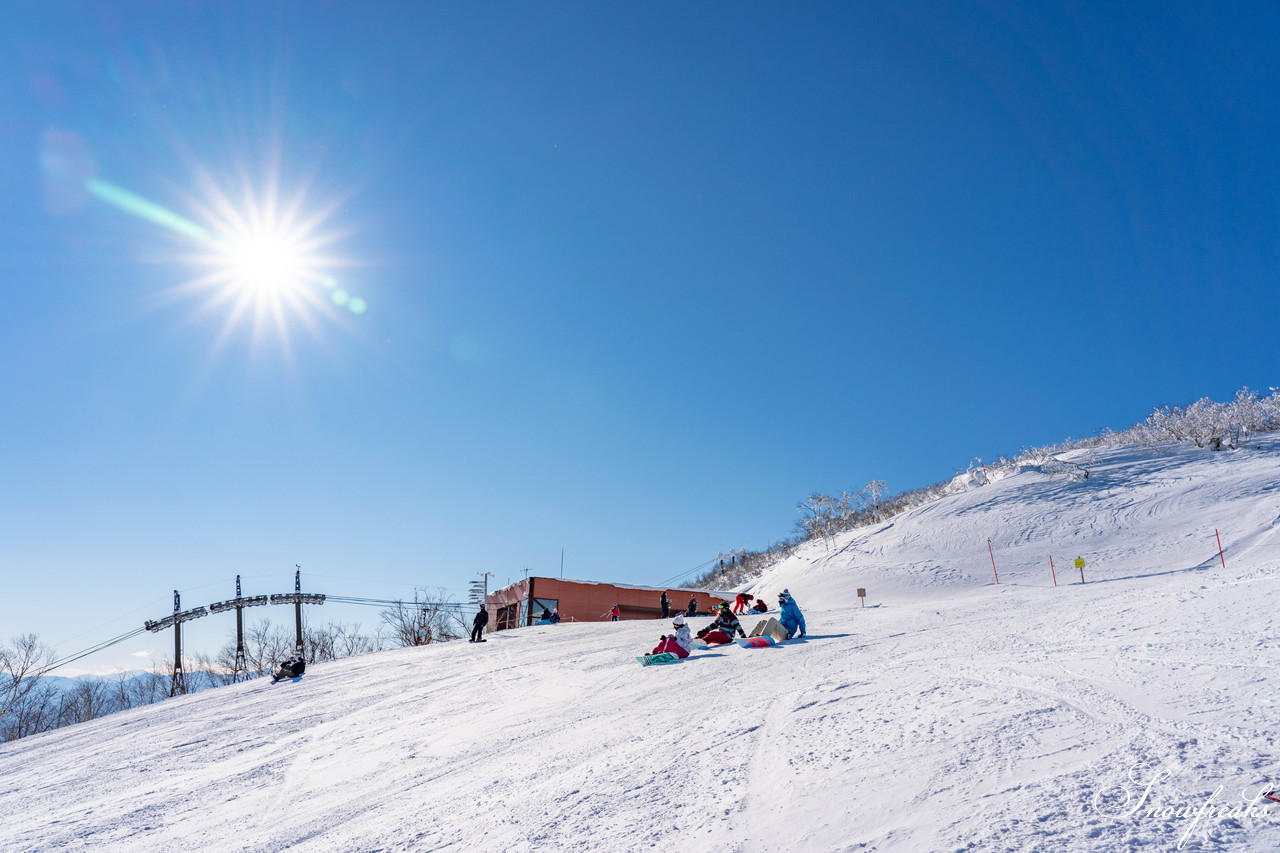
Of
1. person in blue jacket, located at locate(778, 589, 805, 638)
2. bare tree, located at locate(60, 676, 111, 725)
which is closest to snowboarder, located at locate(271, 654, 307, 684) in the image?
person in blue jacket, located at locate(778, 589, 805, 638)

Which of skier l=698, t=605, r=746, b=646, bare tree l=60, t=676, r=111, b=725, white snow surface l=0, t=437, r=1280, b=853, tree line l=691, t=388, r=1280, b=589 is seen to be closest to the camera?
white snow surface l=0, t=437, r=1280, b=853

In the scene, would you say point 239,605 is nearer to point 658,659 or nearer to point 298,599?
point 298,599

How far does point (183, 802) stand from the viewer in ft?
26.7

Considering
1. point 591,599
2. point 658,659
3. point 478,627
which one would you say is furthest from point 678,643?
point 591,599

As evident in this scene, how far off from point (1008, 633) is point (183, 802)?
1250 cm

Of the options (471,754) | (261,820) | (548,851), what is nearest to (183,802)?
(261,820)

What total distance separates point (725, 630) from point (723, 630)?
12 centimetres

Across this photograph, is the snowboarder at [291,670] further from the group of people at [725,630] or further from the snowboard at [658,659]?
the snowboard at [658,659]

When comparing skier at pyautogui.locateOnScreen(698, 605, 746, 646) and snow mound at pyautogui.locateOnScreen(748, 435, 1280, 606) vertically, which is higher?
snow mound at pyautogui.locateOnScreen(748, 435, 1280, 606)

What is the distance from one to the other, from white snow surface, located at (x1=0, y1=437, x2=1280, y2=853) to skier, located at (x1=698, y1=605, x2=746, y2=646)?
1300 millimetres

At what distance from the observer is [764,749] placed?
644 cm

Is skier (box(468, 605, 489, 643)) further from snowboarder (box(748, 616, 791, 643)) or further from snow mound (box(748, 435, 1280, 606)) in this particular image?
snow mound (box(748, 435, 1280, 606))

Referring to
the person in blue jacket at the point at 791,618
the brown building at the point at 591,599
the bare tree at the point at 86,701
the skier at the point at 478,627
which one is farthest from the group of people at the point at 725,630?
the bare tree at the point at 86,701

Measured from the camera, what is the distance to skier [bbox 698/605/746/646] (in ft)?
53.1
